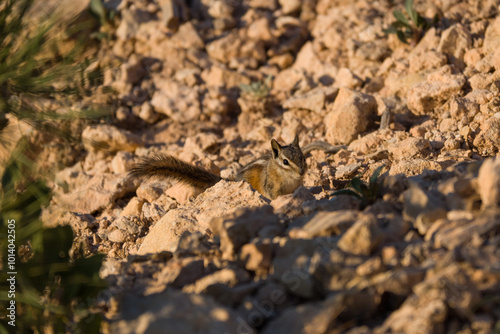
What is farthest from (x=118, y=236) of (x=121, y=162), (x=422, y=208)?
(x=422, y=208)

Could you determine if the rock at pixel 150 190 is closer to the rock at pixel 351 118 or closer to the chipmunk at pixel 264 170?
the chipmunk at pixel 264 170

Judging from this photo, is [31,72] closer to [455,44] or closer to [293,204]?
[293,204]

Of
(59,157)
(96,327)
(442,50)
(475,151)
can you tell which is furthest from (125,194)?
(442,50)

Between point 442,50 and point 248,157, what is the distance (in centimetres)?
313

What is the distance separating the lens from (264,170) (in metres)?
6.31

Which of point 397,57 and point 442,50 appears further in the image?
point 397,57

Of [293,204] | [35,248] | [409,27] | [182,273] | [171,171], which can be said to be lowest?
[171,171]

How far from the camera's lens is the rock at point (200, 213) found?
4.47m

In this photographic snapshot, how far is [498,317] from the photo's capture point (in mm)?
2469

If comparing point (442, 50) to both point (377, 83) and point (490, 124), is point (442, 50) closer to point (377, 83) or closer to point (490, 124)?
point (377, 83)

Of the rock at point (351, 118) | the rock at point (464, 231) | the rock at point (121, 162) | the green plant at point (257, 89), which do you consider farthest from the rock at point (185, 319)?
the green plant at point (257, 89)

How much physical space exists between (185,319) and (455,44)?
19.7ft

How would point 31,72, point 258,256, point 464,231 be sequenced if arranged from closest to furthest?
point 464,231 → point 258,256 → point 31,72

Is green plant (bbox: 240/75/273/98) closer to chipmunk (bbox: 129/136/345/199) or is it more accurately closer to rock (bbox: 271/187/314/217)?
chipmunk (bbox: 129/136/345/199)
